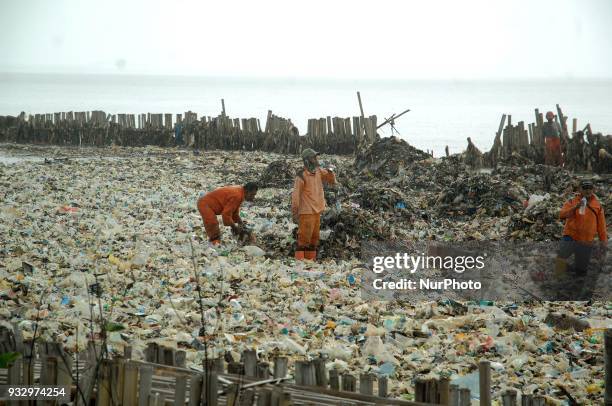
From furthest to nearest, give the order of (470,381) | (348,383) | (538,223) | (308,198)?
1. (538,223)
2. (308,198)
3. (470,381)
4. (348,383)

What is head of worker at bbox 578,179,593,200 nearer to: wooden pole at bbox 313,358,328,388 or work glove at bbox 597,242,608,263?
work glove at bbox 597,242,608,263

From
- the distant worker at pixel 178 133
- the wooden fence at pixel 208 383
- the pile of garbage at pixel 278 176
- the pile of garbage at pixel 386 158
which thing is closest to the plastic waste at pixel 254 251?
the wooden fence at pixel 208 383

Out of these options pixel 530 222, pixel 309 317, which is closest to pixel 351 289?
pixel 309 317

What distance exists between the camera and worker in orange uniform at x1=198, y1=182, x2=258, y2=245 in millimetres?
9242

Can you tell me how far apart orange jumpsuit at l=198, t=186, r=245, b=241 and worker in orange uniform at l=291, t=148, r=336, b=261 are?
0.64m

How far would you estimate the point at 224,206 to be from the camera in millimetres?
9383

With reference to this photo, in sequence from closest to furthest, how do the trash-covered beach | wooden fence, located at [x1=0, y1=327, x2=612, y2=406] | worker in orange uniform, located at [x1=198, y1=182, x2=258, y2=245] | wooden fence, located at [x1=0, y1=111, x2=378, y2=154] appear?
wooden fence, located at [x1=0, y1=327, x2=612, y2=406]
the trash-covered beach
worker in orange uniform, located at [x1=198, y1=182, x2=258, y2=245]
wooden fence, located at [x1=0, y1=111, x2=378, y2=154]

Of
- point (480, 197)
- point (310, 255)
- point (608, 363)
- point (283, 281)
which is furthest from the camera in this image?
point (480, 197)

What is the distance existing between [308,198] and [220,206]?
3.48 feet

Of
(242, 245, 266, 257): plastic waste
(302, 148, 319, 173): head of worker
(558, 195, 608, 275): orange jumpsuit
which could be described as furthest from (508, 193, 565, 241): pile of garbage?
(242, 245, 266, 257): plastic waste

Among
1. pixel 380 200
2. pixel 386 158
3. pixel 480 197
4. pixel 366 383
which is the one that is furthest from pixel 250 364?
pixel 386 158

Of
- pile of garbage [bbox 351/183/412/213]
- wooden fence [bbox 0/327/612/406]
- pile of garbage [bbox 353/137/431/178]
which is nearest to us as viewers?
wooden fence [bbox 0/327/612/406]

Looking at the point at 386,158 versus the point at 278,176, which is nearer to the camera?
the point at 278,176

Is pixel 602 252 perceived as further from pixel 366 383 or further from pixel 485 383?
pixel 366 383
